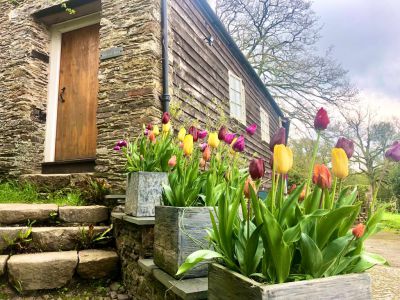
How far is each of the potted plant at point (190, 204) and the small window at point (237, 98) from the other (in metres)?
5.26

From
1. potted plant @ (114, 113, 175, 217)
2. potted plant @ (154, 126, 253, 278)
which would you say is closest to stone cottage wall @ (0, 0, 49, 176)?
potted plant @ (114, 113, 175, 217)

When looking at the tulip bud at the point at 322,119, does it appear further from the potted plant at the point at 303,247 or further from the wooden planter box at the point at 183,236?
the wooden planter box at the point at 183,236

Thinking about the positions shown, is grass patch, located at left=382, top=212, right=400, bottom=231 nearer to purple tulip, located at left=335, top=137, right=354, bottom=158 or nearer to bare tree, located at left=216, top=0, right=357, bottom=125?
purple tulip, located at left=335, top=137, right=354, bottom=158

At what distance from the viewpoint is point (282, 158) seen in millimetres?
955

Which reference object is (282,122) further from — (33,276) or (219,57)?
(33,276)

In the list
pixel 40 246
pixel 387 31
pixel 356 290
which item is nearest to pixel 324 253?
pixel 356 290

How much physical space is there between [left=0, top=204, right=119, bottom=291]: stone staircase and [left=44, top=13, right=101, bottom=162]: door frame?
2.13 meters

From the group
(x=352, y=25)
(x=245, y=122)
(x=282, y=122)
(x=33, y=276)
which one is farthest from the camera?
(x=352, y=25)

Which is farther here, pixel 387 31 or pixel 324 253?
pixel 387 31

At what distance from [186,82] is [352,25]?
125ft

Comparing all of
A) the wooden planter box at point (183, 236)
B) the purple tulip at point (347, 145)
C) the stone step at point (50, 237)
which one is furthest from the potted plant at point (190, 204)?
the stone step at point (50, 237)

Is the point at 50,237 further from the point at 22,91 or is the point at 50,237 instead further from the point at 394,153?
the point at 22,91

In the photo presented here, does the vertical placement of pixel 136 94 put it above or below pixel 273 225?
above

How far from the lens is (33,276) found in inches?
90.8
